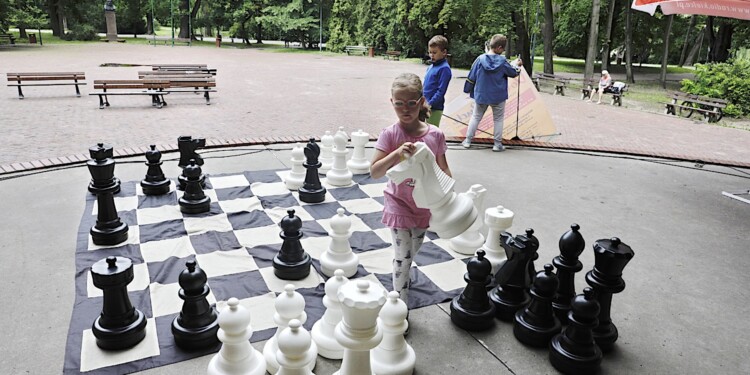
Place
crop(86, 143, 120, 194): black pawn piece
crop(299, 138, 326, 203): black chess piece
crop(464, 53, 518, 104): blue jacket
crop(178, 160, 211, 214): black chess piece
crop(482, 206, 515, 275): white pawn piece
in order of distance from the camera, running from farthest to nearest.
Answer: crop(464, 53, 518, 104): blue jacket
crop(299, 138, 326, 203): black chess piece
crop(178, 160, 211, 214): black chess piece
crop(86, 143, 120, 194): black pawn piece
crop(482, 206, 515, 275): white pawn piece

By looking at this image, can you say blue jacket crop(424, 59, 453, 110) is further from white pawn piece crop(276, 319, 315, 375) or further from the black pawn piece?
white pawn piece crop(276, 319, 315, 375)

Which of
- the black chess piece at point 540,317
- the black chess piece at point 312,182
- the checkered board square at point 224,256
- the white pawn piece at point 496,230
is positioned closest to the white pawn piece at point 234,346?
the checkered board square at point 224,256

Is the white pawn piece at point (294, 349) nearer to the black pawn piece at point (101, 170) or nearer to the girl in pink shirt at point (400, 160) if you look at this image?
the girl in pink shirt at point (400, 160)

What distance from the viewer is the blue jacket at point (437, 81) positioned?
5.49 meters

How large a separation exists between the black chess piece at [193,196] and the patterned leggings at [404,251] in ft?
7.07

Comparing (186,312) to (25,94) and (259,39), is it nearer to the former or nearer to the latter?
(25,94)

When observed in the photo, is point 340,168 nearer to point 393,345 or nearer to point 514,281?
point 514,281

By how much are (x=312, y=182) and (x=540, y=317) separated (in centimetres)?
257

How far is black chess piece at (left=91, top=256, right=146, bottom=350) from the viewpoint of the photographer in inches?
95.9

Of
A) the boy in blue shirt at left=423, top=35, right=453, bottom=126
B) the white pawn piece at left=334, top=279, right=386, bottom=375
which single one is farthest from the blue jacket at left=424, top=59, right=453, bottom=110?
the white pawn piece at left=334, top=279, right=386, bottom=375

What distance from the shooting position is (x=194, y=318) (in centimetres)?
252

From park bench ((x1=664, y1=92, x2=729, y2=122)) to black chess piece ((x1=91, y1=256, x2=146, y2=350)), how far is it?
Answer: 13.2m

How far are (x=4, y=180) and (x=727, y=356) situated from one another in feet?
20.0

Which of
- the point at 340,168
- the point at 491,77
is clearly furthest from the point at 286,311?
the point at 491,77
